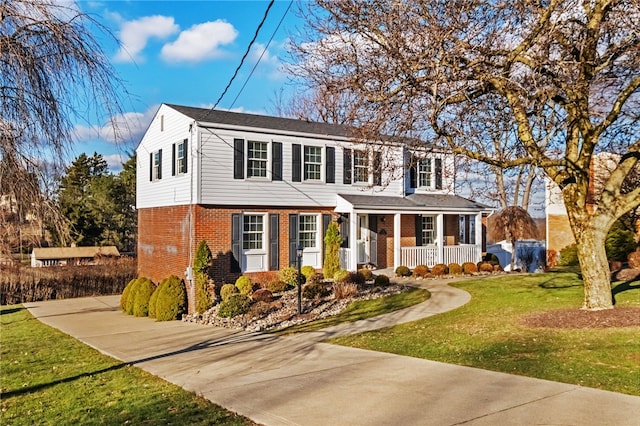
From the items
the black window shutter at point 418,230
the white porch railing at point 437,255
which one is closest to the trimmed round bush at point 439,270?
the white porch railing at point 437,255

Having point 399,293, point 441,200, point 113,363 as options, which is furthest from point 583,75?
point 441,200

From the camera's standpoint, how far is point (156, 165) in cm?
2306

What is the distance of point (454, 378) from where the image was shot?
8117 millimetres

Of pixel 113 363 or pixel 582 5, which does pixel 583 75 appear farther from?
pixel 113 363

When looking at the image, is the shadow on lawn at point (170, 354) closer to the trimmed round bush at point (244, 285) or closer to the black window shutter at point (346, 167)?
the trimmed round bush at point (244, 285)

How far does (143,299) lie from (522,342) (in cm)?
1339

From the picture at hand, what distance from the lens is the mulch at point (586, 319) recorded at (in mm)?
10781

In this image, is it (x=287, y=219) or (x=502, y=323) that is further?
(x=287, y=219)

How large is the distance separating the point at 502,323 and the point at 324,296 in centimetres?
693

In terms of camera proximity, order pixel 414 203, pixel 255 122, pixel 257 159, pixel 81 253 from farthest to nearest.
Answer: pixel 81 253
pixel 414 203
pixel 255 122
pixel 257 159

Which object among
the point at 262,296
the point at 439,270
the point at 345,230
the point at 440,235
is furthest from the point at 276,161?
the point at 440,235

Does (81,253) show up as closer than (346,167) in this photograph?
No

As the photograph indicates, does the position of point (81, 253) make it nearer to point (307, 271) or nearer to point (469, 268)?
point (307, 271)

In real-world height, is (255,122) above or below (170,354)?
above
